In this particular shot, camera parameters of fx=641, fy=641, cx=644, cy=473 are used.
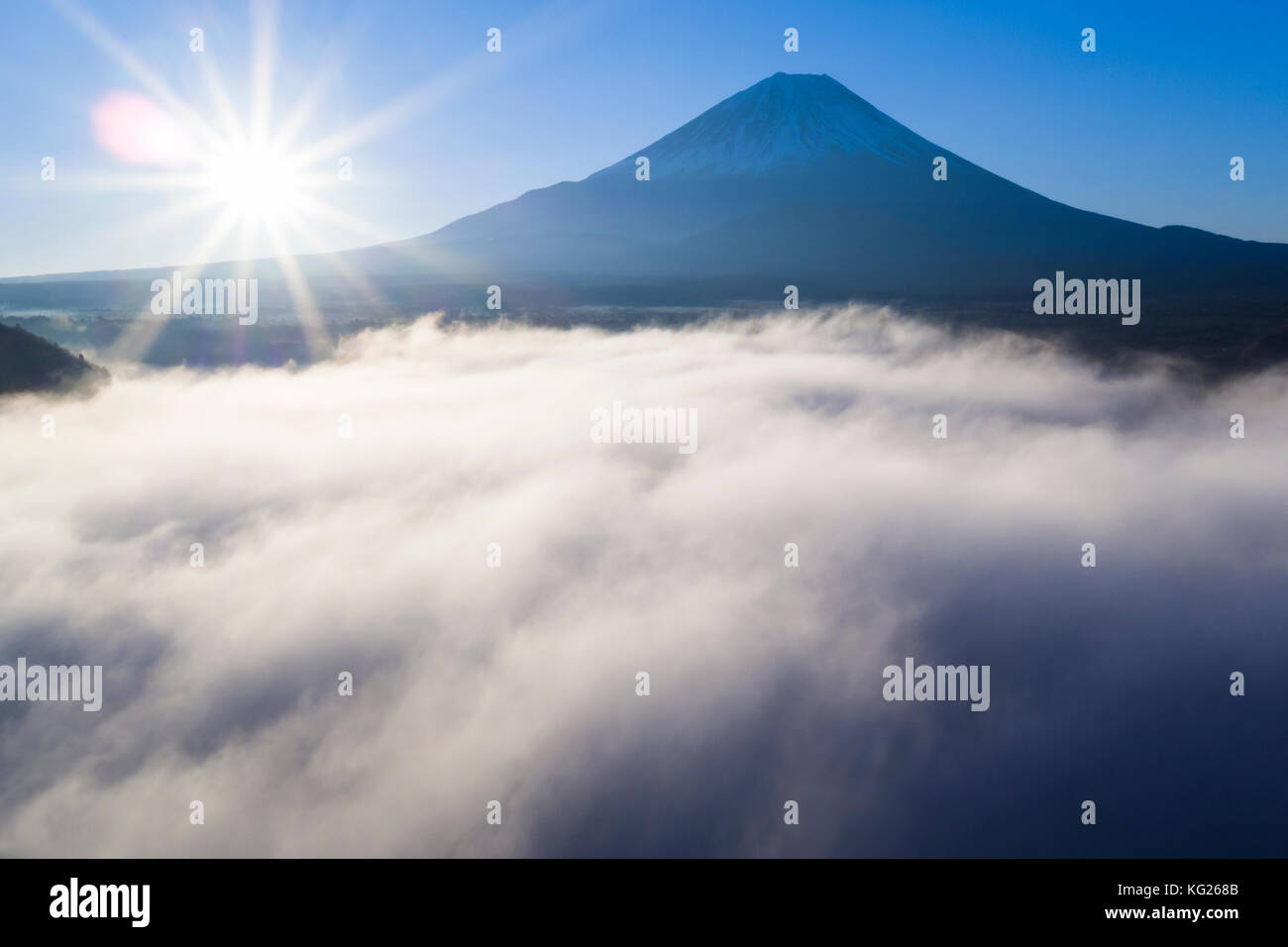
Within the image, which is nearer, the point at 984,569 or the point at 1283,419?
the point at 984,569

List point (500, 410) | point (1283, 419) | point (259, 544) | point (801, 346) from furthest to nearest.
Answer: point (801, 346) < point (500, 410) < point (1283, 419) < point (259, 544)

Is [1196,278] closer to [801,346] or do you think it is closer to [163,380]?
[801,346]

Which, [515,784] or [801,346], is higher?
[801,346]

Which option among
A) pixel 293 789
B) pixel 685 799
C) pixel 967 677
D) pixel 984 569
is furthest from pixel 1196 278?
pixel 293 789

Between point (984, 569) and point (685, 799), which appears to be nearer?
point (685, 799)

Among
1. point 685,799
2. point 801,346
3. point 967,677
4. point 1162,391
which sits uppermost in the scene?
point 801,346

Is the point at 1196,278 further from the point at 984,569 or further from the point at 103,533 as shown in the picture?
the point at 103,533

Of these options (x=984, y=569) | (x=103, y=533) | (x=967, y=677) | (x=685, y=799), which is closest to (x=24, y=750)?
(x=103, y=533)

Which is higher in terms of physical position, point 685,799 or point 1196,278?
point 1196,278

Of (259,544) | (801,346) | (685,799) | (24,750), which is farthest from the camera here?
(801,346)
